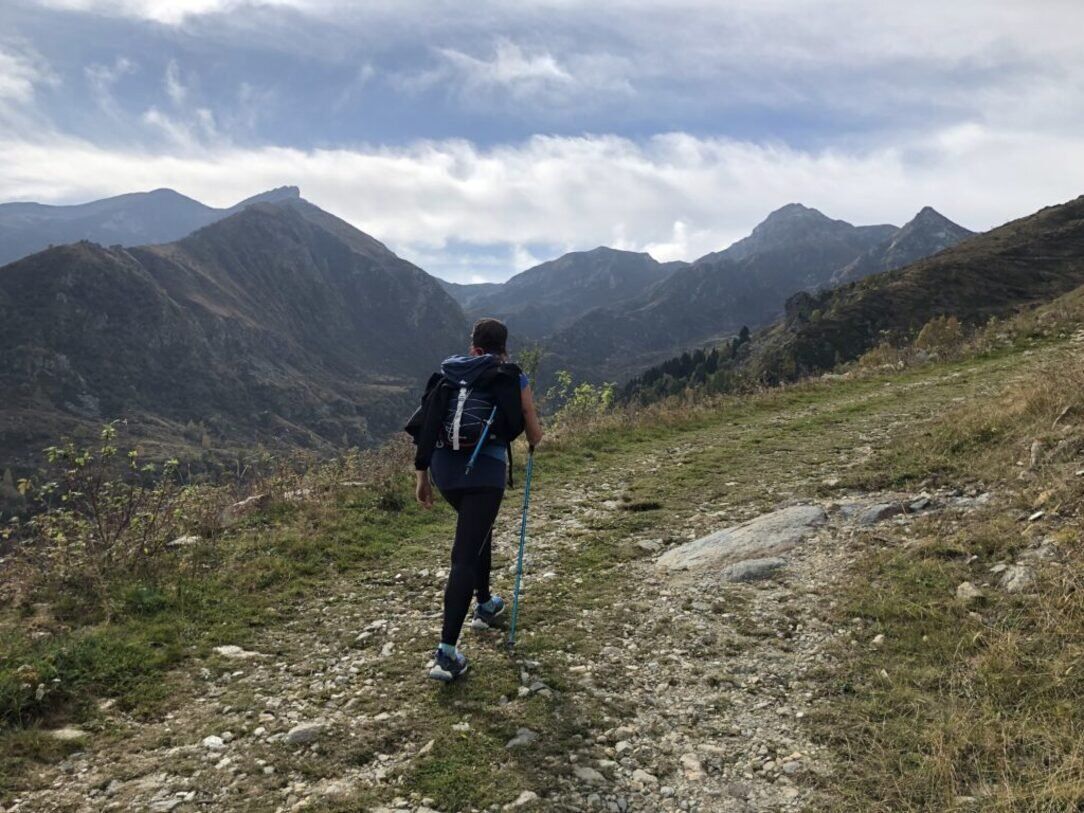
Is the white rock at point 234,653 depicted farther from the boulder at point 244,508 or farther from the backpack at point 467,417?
the boulder at point 244,508

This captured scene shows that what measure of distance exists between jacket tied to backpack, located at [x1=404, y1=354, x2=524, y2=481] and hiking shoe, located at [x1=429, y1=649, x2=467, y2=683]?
172 cm

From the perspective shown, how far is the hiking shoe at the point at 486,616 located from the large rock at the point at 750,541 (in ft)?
7.73

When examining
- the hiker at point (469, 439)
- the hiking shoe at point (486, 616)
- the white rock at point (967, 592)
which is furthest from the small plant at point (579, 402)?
the white rock at point (967, 592)

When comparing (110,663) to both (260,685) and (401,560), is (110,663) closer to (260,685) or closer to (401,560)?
(260,685)

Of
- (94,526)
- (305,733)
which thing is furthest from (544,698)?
(94,526)

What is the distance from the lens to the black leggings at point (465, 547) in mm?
5512

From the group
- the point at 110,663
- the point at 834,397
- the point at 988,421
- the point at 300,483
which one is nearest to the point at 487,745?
the point at 110,663

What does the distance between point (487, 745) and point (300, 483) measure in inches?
337

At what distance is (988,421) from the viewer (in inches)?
405

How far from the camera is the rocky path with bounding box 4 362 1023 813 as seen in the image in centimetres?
417

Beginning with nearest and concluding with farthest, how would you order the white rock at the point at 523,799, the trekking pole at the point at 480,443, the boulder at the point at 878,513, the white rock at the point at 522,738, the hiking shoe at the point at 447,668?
1. the white rock at the point at 523,799
2. the white rock at the point at 522,738
3. the hiking shoe at the point at 447,668
4. the trekking pole at the point at 480,443
5. the boulder at the point at 878,513

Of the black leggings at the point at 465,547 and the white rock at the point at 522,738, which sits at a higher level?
the black leggings at the point at 465,547

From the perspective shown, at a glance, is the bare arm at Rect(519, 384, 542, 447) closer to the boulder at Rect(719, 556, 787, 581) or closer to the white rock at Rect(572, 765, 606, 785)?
the white rock at Rect(572, 765, 606, 785)

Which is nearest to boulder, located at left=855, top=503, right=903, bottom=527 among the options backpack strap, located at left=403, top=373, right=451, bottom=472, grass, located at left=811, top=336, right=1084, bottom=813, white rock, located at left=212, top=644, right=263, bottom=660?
grass, located at left=811, top=336, right=1084, bottom=813
